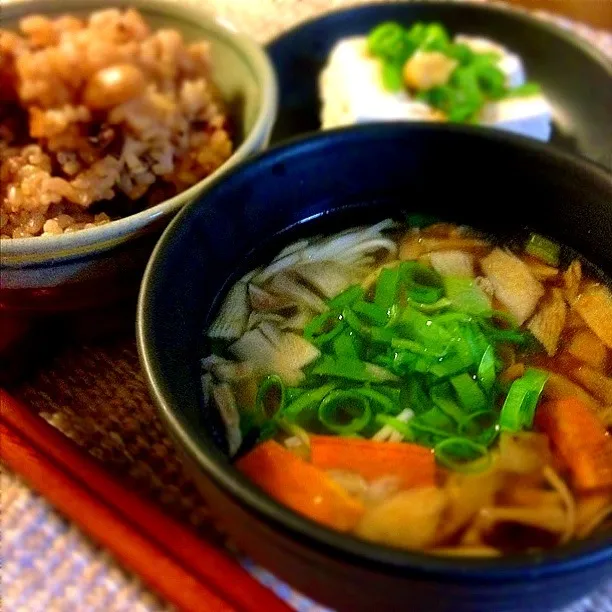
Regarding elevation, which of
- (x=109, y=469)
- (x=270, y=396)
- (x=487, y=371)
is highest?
(x=487, y=371)

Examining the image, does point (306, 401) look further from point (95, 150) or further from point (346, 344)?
point (95, 150)

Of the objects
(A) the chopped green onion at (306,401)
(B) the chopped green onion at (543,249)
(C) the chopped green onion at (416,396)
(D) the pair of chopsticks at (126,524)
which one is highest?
(B) the chopped green onion at (543,249)

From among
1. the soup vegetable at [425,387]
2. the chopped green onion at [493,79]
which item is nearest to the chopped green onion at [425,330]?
the soup vegetable at [425,387]

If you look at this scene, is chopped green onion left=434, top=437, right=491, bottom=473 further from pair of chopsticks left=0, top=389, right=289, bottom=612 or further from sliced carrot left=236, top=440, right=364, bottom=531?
pair of chopsticks left=0, top=389, right=289, bottom=612

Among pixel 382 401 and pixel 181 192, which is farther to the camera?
pixel 181 192

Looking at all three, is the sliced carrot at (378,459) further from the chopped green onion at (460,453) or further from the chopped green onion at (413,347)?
the chopped green onion at (413,347)

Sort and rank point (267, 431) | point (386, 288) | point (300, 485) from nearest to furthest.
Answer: point (300, 485), point (267, 431), point (386, 288)

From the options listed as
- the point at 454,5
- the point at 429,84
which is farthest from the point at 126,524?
the point at 454,5
